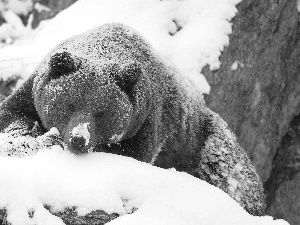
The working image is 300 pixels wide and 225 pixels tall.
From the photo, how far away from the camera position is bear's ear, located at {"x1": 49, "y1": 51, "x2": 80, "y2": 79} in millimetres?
3867

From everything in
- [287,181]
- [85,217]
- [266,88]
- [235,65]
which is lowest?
[287,181]

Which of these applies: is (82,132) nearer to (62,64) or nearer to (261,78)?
(62,64)

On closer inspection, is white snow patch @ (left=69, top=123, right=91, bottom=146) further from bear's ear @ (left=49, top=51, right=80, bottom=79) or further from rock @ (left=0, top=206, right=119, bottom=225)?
rock @ (left=0, top=206, right=119, bottom=225)

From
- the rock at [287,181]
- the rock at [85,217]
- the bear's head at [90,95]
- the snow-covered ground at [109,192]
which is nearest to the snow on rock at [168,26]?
the rock at [287,181]

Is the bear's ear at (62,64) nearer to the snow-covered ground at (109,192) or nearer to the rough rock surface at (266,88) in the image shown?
the snow-covered ground at (109,192)

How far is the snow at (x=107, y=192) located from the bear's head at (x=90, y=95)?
87 cm

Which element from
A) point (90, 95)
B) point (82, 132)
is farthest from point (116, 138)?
point (82, 132)

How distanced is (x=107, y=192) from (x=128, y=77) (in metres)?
1.59

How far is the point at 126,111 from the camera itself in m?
4.08

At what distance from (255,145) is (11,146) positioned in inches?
191

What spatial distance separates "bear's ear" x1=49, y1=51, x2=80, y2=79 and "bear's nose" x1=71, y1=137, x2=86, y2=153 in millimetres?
675

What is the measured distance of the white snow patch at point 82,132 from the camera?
3.50 m

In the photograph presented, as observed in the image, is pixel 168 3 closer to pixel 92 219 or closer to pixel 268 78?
pixel 268 78

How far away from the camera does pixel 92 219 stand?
254 cm
